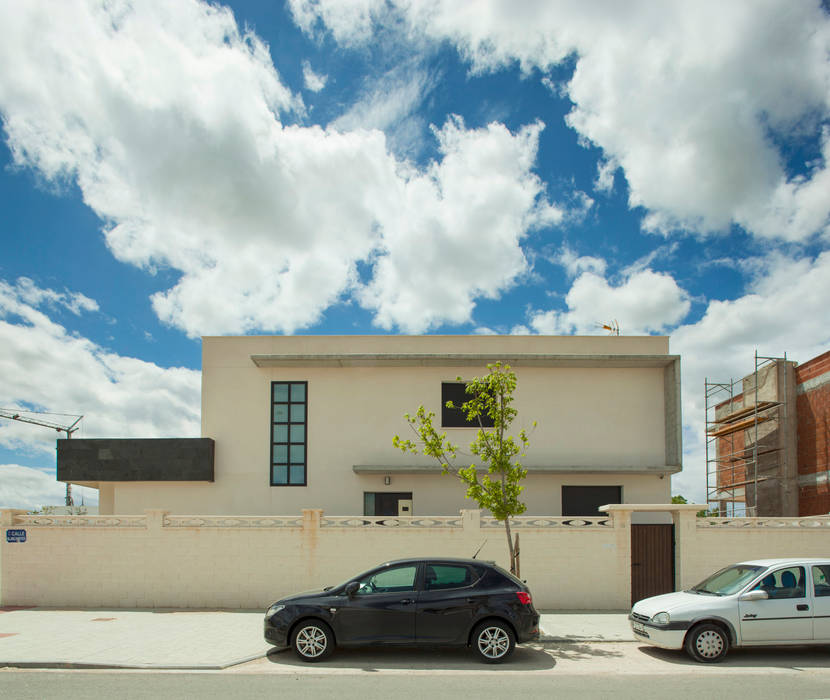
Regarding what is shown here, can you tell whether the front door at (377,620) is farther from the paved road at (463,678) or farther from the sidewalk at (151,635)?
the sidewalk at (151,635)

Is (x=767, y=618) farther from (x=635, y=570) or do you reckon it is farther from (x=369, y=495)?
(x=369, y=495)

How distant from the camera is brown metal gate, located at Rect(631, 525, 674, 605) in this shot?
47.1 feet

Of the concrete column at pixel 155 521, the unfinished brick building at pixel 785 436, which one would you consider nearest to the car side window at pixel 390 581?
the concrete column at pixel 155 521

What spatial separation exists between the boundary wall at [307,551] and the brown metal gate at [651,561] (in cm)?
21

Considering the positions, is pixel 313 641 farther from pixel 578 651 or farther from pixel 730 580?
pixel 730 580

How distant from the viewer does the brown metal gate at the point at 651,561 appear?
47.1ft

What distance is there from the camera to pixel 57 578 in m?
14.7

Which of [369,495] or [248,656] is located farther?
[369,495]

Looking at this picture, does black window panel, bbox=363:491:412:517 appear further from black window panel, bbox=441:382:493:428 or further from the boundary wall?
the boundary wall

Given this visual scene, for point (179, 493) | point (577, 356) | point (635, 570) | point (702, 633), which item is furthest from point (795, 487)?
point (179, 493)

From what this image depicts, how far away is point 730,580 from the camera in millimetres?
10398

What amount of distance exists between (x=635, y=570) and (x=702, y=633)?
474 cm

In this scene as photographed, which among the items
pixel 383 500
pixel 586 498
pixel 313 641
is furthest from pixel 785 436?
pixel 313 641

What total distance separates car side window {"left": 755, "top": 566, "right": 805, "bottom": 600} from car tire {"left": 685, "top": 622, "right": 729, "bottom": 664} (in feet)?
2.95
